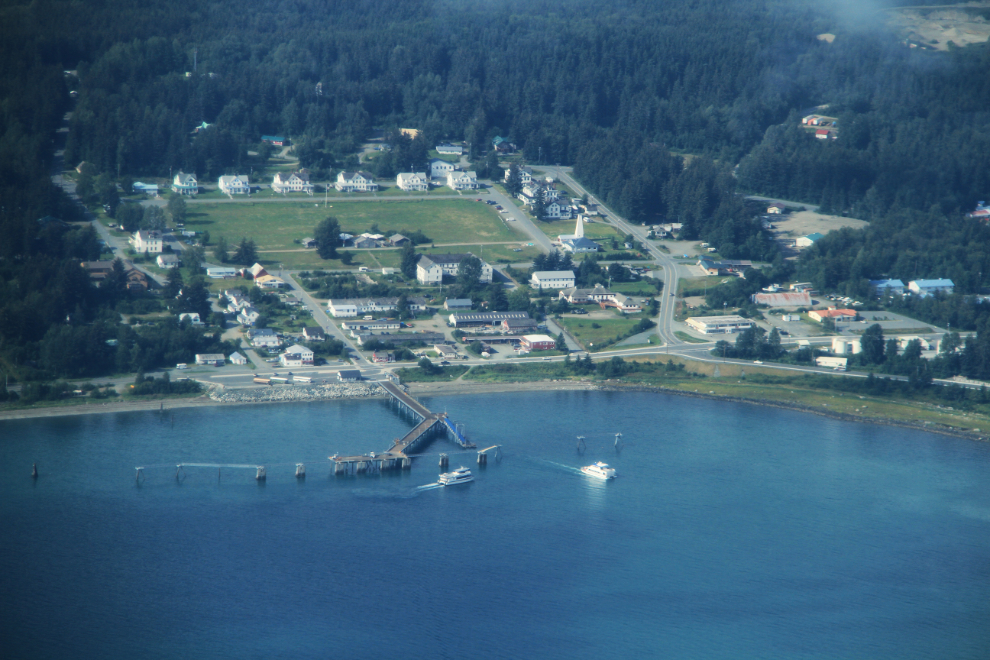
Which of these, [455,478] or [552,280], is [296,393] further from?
[552,280]

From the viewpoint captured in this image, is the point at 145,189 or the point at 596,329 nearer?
the point at 596,329

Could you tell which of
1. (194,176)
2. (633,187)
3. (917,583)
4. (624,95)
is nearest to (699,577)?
(917,583)

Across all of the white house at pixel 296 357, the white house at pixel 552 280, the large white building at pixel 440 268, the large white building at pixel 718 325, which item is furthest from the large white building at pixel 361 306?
the large white building at pixel 718 325

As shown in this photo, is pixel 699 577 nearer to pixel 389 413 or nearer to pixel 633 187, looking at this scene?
pixel 389 413

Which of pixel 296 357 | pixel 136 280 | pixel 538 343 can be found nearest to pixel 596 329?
pixel 538 343

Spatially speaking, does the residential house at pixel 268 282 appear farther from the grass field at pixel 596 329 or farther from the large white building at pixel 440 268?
the grass field at pixel 596 329
